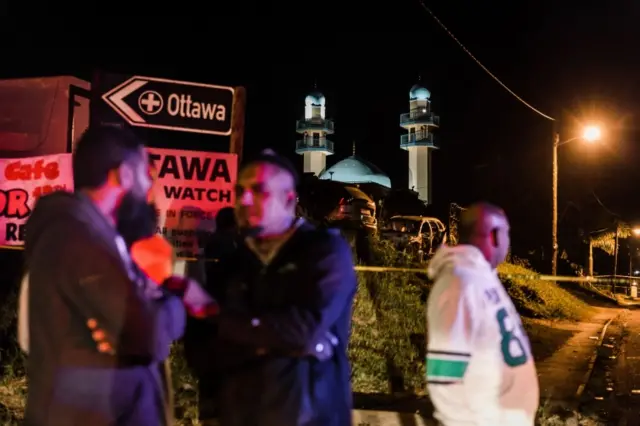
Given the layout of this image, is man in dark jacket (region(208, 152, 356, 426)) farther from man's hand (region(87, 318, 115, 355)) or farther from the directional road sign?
the directional road sign

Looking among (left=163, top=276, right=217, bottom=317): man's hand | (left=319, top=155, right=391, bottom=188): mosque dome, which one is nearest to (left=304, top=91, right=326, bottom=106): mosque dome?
(left=319, top=155, right=391, bottom=188): mosque dome

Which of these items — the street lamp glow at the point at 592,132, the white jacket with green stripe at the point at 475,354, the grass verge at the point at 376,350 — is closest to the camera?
the white jacket with green stripe at the point at 475,354

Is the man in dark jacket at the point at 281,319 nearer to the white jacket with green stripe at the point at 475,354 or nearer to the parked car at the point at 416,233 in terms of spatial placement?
the white jacket with green stripe at the point at 475,354

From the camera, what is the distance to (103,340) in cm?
223

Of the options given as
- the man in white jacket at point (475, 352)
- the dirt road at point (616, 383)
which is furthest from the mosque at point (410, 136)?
the man in white jacket at point (475, 352)

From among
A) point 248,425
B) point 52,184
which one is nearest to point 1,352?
point 52,184

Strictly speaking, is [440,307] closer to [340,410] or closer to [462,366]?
[462,366]

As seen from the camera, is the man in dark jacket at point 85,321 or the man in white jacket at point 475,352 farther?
the man in white jacket at point 475,352

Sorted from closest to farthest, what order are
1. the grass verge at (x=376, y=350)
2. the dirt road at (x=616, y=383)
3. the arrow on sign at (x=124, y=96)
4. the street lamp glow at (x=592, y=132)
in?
the arrow on sign at (x=124, y=96) < the grass verge at (x=376, y=350) < the dirt road at (x=616, y=383) < the street lamp glow at (x=592, y=132)

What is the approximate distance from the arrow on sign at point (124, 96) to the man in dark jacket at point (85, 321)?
2.78 meters

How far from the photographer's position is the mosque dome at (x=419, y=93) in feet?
254

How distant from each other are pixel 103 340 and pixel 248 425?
76 cm

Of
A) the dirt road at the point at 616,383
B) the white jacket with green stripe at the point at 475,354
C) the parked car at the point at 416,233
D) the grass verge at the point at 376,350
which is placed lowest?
the dirt road at the point at 616,383

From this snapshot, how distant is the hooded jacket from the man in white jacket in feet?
3.70
